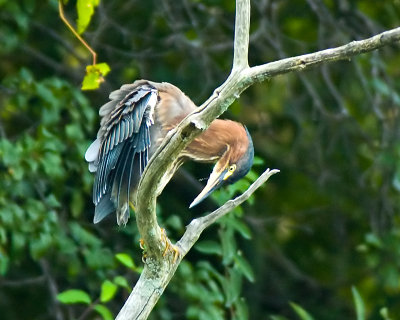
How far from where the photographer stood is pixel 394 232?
563cm

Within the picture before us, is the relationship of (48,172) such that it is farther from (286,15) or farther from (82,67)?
(286,15)

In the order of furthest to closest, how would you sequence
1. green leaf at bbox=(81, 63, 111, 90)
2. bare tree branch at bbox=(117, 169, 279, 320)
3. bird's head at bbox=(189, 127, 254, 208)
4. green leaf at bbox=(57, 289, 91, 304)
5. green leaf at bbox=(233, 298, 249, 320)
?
green leaf at bbox=(233, 298, 249, 320), green leaf at bbox=(57, 289, 91, 304), bird's head at bbox=(189, 127, 254, 208), green leaf at bbox=(81, 63, 111, 90), bare tree branch at bbox=(117, 169, 279, 320)

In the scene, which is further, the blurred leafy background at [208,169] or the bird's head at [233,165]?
the blurred leafy background at [208,169]

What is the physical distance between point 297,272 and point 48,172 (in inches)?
93.1

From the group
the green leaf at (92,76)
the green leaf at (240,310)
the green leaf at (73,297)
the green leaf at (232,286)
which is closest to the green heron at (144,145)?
the green leaf at (92,76)

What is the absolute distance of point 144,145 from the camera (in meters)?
4.05

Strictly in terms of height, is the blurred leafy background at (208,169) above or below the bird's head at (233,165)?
above

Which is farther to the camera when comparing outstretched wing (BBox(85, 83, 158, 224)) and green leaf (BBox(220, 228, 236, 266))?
green leaf (BBox(220, 228, 236, 266))

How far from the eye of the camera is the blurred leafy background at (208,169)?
4.74m

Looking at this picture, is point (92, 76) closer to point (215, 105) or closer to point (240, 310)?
point (215, 105)

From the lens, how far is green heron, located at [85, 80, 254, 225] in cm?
403

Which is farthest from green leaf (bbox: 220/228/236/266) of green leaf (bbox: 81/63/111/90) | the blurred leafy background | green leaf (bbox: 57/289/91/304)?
green leaf (bbox: 81/63/111/90)

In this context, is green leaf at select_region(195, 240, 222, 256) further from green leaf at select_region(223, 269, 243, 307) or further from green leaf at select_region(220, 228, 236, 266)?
green leaf at select_region(223, 269, 243, 307)

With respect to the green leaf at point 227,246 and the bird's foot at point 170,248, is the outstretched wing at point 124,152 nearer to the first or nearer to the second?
the green leaf at point 227,246
